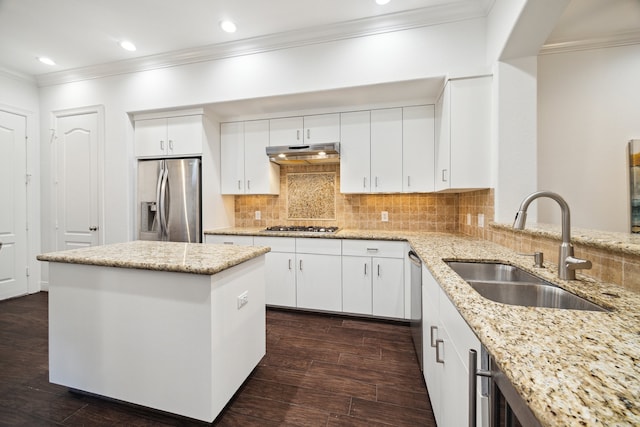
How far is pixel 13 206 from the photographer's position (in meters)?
3.42

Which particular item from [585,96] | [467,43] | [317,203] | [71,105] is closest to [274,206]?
[317,203]

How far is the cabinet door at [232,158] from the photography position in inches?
132

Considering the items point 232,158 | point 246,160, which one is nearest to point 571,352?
point 246,160

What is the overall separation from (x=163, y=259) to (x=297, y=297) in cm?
169

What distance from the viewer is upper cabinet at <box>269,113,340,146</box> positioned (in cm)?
304

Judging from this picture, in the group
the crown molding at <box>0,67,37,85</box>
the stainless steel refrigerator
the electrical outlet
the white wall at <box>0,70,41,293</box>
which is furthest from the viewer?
the white wall at <box>0,70,41,293</box>

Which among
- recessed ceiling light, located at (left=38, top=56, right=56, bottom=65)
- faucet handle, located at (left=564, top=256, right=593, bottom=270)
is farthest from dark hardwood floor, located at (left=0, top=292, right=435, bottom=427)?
recessed ceiling light, located at (left=38, top=56, right=56, bottom=65)

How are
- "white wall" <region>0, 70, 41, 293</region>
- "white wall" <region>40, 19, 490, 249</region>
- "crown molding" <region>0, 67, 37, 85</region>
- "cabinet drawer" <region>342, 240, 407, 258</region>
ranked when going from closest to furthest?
1. "white wall" <region>40, 19, 490, 249</region>
2. "cabinet drawer" <region>342, 240, 407, 258</region>
3. "crown molding" <region>0, 67, 37, 85</region>
4. "white wall" <region>0, 70, 41, 293</region>

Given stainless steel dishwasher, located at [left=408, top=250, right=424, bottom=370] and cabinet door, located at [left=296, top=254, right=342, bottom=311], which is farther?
cabinet door, located at [left=296, top=254, right=342, bottom=311]

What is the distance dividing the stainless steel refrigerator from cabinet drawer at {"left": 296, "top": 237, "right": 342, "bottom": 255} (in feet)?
4.24

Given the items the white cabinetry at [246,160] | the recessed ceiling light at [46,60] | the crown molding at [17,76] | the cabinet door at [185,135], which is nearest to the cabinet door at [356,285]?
the white cabinetry at [246,160]

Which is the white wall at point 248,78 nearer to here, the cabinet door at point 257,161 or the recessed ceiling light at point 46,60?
the recessed ceiling light at point 46,60

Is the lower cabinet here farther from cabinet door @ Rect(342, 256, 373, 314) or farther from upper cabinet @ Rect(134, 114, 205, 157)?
upper cabinet @ Rect(134, 114, 205, 157)

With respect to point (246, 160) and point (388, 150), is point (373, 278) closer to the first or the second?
point (388, 150)
